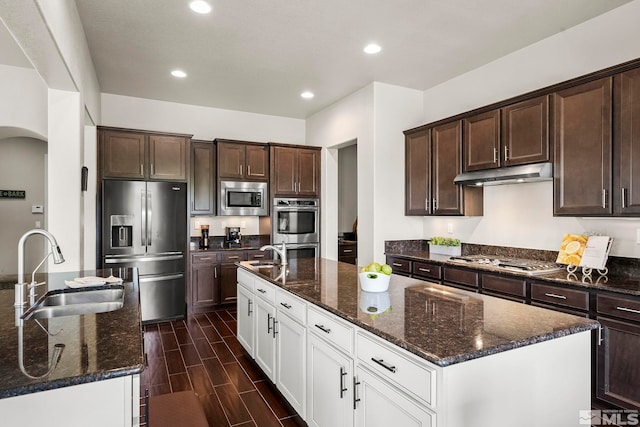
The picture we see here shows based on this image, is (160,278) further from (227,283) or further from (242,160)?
(242,160)

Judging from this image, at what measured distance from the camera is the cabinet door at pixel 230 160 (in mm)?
5312

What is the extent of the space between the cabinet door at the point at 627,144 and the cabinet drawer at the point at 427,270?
1579mm

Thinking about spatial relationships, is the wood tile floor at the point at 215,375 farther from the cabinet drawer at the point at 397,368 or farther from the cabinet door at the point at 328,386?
the cabinet drawer at the point at 397,368

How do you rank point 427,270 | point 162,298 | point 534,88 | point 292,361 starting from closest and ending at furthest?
1. point 292,361
2. point 534,88
3. point 427,270
4. point 162,298

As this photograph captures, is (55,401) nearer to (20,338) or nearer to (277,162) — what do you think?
Result: (20,338)

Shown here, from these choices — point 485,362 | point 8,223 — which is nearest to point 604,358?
point 485,362

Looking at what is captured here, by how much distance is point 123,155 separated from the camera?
4.56 meters

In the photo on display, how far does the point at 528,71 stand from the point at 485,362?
132 inches

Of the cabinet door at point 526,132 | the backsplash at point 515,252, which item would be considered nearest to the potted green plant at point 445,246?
the backsplash at point 515,252

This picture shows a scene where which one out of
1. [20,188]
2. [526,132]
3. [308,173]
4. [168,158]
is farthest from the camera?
[20,188]

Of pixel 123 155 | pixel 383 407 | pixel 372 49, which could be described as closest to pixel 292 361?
pixel 383 407

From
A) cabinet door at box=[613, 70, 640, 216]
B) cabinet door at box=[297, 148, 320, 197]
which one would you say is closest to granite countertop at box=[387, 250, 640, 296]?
cabinet door at box=[613, 70, 640, 216]

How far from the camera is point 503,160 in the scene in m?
3.51

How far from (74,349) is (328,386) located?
117 centimetres
